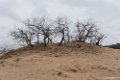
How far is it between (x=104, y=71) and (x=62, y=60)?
309cm

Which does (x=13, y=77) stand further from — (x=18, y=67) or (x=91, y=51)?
(x=91, y=51)

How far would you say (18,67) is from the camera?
58.5 ft

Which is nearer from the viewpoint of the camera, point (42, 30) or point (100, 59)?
point (100, 59)

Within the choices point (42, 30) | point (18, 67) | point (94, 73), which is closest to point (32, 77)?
point (18, 67)

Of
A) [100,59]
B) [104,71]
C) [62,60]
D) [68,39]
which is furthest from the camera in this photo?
[68,39]

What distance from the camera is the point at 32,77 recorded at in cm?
1541

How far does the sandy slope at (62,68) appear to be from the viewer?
51.9 feet

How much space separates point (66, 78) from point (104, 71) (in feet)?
10.5

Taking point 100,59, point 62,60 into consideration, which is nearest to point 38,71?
point 62,60

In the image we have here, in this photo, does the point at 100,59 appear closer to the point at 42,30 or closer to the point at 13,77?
the point at 42,30

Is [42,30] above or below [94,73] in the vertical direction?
above

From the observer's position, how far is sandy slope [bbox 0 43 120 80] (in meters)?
15.8

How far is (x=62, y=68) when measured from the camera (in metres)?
17.3

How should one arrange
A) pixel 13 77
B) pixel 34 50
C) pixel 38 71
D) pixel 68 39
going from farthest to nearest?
1. pixel 68 39
2. pixel 34 50
3. pixel 38 71
4. pixel 13 77
